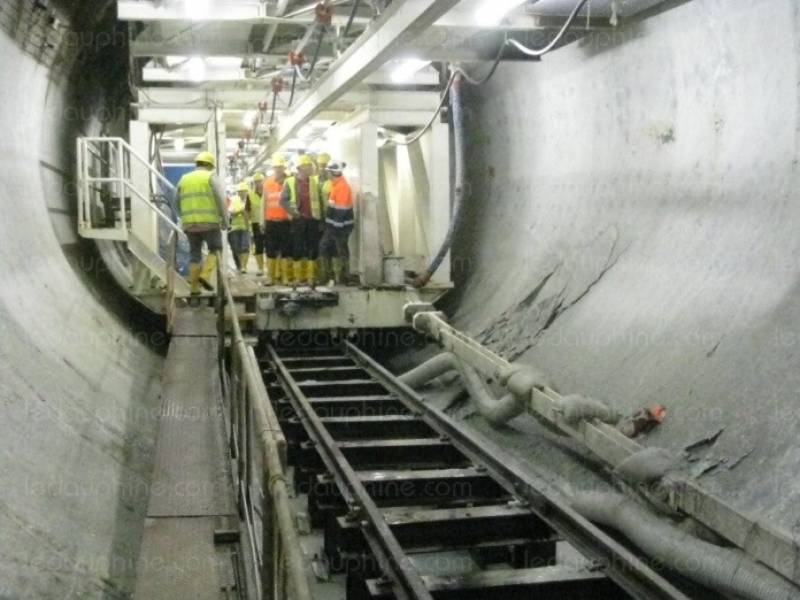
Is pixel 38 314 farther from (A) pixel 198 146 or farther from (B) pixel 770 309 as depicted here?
(A) pixel 198 146

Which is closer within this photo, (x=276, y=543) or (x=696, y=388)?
(x=276, y=543)

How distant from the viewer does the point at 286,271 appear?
12.6 meters

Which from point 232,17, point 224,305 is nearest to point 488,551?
point 224,305

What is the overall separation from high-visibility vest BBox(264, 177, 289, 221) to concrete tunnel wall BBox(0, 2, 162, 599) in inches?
92.5

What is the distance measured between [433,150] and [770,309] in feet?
21.9

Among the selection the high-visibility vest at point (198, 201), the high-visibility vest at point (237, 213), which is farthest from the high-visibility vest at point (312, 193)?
the high-visibility vest at point (237, 213)

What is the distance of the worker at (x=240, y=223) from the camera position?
632 inches

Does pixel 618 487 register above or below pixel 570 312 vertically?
below

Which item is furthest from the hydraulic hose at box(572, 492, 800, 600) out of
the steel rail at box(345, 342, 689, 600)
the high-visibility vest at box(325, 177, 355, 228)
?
the high-visibility vest at box(325, 177, 355, 228)

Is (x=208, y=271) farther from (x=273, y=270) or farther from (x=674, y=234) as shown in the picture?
(x=674, y=234)

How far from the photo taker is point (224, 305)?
7984 mm

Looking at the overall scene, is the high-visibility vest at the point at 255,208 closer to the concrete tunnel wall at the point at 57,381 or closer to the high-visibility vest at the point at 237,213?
the high-visibility vest at the point at 237,213

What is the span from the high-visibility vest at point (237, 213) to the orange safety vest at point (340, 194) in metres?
4.78

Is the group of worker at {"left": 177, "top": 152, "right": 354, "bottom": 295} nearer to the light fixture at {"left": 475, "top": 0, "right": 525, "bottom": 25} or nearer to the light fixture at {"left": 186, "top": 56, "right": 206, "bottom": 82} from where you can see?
the light fixture at {"left": 186, "top": 56, "right": 206, "bottom": 82}
